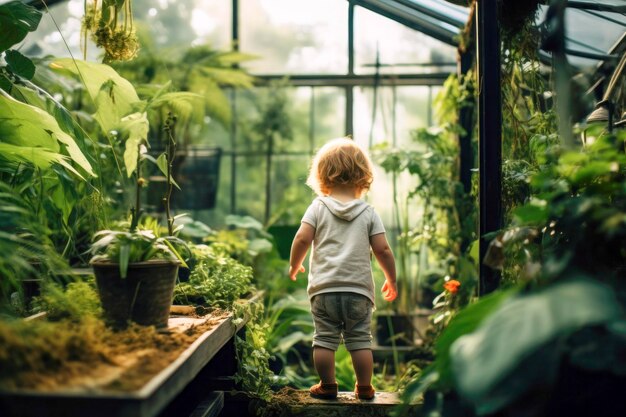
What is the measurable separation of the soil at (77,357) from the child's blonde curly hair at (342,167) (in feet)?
4.26

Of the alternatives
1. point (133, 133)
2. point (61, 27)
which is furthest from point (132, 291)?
point (61, 27)

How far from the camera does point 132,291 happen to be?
193cm

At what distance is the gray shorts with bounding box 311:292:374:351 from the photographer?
2.65 m

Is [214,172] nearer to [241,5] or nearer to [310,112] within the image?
[310,112]

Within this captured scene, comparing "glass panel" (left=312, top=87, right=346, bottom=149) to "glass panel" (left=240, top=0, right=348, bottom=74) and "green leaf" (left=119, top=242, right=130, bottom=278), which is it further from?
"green leaf" (left=119, top=242, right=130, bottom=278)

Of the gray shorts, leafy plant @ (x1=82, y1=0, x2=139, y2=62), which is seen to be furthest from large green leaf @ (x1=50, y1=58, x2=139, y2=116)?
the gray shorts

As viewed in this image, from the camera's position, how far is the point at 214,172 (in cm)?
526

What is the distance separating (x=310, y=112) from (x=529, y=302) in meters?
4.36

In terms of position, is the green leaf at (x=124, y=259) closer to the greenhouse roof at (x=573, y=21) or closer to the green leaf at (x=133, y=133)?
the green leaf at (x=133, y=133)

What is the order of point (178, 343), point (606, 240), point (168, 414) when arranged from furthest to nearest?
point (168, 414)
point (178, 343)
point (606, 240)

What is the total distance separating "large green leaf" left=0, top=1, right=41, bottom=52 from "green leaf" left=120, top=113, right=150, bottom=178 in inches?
29.3

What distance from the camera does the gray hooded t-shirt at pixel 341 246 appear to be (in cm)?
268

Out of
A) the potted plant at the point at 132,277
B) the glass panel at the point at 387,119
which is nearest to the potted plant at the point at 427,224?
the glass panel at the point at 387,119

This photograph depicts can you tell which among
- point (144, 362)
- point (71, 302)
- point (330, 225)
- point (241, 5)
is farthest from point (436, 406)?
point (241, 5)
